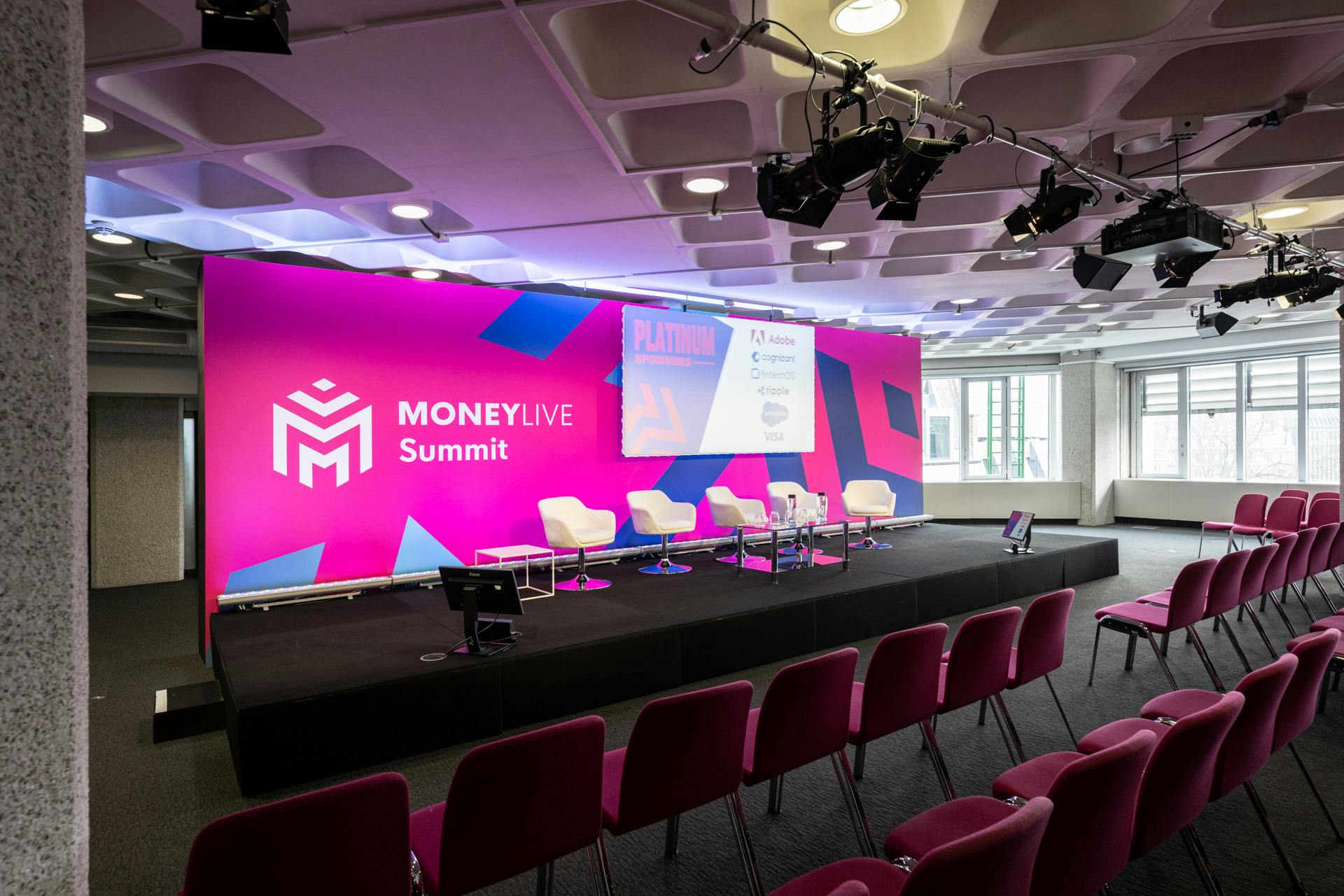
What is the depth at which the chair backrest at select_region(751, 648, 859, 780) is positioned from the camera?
2.64 metres

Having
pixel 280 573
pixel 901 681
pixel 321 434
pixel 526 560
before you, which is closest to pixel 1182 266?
pixel 901 681

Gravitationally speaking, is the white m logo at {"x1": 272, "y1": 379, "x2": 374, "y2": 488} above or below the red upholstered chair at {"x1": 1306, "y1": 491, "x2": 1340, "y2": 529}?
above

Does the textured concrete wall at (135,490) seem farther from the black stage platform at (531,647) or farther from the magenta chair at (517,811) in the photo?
the magenta chair at (517,811)

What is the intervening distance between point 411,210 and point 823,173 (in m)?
2.99

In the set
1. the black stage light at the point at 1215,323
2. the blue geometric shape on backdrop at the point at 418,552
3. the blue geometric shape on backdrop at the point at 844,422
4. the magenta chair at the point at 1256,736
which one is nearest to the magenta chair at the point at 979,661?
the magenta chair at the point at 1256,736

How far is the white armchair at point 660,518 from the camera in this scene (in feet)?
24.6

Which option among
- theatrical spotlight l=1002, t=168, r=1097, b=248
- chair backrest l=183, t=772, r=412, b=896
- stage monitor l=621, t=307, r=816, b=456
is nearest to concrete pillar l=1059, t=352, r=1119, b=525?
stage monitor l=621, t=307, r=816, b=456

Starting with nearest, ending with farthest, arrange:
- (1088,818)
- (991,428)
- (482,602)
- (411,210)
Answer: (1088,818)
(482,602)
(411,210)
(991,428)

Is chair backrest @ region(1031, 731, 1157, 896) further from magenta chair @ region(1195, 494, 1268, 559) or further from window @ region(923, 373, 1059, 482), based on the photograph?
window @ region(923, 373, 1059, 482)

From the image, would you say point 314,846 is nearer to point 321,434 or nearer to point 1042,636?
point 1042,636

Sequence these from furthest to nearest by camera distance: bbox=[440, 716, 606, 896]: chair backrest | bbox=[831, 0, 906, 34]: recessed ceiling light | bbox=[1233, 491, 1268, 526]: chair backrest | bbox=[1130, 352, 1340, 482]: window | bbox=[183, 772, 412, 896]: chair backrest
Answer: bbox=[1130, 352, 1340, 482]: window
bbox=[1233, 491, 1268, 526]: chair backrest
bbox=[831, 0, 906, 34]: recessed ceiling light
bbox=[440, 716, 606, 896]: chair backrest
bbox=[183, 772, 412, 896]: chair backrest

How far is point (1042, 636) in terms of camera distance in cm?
367

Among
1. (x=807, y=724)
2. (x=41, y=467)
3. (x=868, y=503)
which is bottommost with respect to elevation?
(x=807, y=724)

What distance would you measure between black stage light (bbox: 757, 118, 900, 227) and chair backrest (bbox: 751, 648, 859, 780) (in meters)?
2.18
